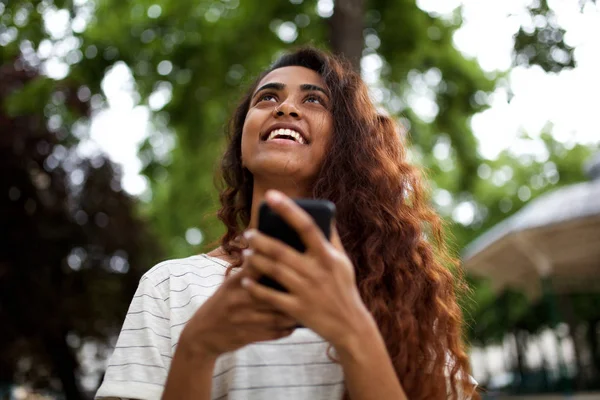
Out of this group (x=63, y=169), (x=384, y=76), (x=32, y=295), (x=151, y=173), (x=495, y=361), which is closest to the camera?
(x=384, y=76)

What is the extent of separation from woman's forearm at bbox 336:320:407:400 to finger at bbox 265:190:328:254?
→ 24 cm

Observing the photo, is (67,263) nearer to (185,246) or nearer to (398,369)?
(185,246)

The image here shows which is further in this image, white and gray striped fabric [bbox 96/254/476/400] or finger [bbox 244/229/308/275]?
white and gray striped fabric [bbox 96/254/476/400]

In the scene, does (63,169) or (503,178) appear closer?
(63,169)

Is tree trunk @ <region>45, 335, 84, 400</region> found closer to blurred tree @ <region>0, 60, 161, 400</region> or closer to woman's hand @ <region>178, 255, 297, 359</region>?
blurred tree @ <region>0, 60, 161, 400</region>

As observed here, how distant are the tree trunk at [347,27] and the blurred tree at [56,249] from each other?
30.5 ft

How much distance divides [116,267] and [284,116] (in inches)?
599

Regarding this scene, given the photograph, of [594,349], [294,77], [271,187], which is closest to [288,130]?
[271,187]

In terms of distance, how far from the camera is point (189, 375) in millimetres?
1583

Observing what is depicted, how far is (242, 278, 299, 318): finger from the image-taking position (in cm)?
130

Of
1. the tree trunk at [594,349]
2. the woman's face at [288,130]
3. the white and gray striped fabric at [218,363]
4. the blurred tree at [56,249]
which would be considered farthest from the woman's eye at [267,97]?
the blurred tree at [56,249]

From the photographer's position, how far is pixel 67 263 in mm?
16359

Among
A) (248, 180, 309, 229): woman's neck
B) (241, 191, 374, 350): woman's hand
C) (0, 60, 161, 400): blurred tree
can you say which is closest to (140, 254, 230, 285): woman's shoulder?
(248, 180, 309, 229): woman's neck

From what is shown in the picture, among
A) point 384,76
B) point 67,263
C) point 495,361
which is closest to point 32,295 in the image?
point 67,263
